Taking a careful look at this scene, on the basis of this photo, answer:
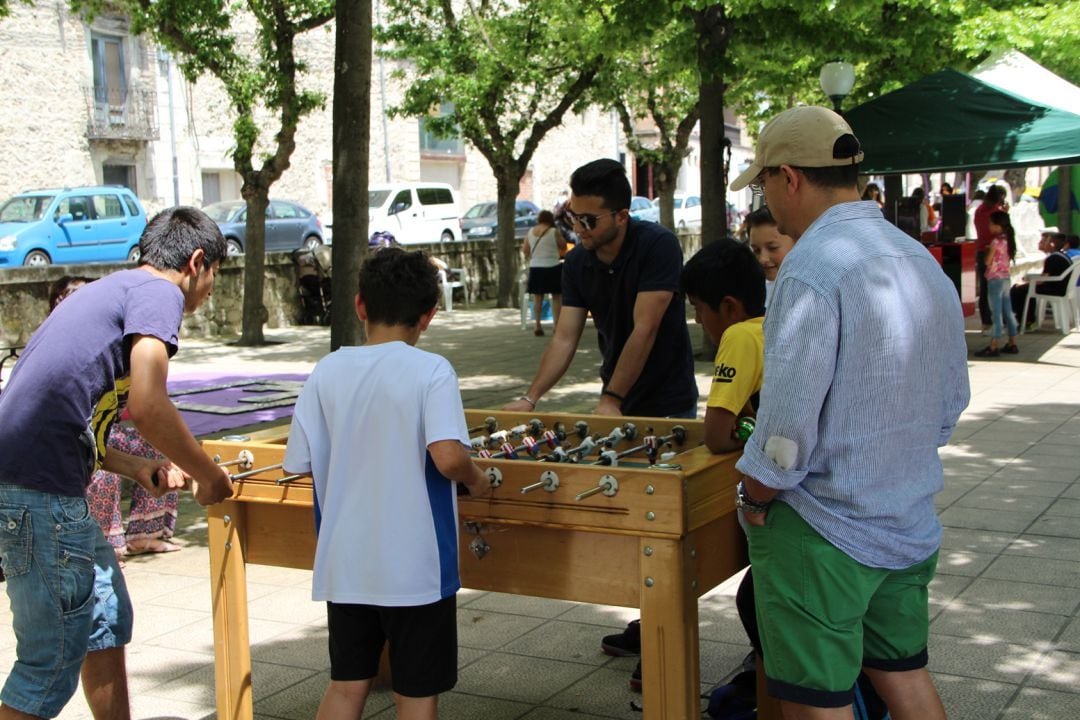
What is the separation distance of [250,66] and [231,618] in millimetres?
14064

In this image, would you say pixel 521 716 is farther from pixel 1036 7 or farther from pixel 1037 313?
pixel 1036 7

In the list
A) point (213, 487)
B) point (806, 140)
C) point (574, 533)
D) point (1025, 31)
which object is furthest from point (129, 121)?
point (806, 140)

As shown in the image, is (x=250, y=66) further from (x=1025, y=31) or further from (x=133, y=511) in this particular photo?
(x=133, y=511)

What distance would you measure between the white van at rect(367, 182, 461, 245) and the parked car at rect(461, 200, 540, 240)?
126 cm

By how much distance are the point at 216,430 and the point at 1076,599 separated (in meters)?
5.74

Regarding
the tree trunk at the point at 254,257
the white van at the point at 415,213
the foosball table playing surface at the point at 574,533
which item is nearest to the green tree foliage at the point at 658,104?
the white van at the point at 415,213

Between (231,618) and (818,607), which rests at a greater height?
(818,607)

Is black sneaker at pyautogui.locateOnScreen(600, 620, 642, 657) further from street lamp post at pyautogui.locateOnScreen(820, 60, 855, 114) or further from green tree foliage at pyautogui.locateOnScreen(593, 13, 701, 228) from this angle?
green tree foliage at pyautogui.locateOnScreen(593, 13, 701, 228)

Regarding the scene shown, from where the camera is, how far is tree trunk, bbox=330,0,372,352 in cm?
852

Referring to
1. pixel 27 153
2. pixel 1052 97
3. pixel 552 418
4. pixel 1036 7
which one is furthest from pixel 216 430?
pixel 27 153

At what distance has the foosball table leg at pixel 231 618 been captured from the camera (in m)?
4.11

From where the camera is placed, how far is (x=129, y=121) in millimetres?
32750

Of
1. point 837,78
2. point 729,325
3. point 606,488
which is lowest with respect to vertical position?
point 606,488

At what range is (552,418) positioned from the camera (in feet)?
14.9
